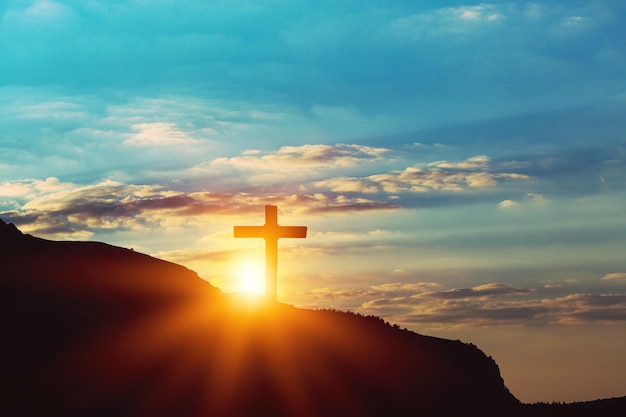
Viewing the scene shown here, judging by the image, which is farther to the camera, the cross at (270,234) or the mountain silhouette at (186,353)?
the cross at (270,234)

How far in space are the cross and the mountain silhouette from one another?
1.76 meters

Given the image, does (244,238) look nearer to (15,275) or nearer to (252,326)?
(252,326)

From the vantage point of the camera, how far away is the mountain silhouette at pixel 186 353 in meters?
27.9

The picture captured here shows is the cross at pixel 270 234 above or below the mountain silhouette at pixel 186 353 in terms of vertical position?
above

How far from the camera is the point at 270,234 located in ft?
131

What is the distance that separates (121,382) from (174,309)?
792 centimetres

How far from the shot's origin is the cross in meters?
39.8

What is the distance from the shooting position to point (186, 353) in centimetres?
3091

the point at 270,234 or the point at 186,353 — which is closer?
the point at 186,353

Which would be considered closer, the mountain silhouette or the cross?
the mountain silhouette

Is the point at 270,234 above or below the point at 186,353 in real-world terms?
above

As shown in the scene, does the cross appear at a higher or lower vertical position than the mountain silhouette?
higher

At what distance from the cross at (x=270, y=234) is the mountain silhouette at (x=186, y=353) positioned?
176 cm

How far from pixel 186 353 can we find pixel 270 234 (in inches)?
400
